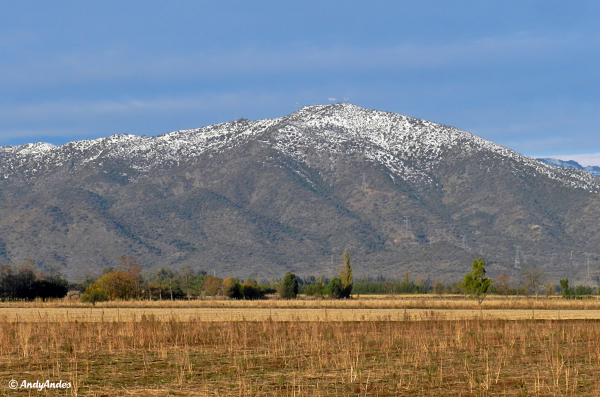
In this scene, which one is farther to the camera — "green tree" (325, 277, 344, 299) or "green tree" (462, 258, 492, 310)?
"green tree" (325, 277, 344, 299)

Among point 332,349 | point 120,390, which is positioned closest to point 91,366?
point 120,390

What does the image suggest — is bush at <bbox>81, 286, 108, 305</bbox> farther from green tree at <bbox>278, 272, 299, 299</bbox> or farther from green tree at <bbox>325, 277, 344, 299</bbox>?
green tree at <bbox>325, 277, 344, 299</bbox>

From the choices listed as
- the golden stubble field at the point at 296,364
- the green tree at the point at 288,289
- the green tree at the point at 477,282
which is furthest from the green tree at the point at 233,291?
the golden stubble field at the point at 296,364

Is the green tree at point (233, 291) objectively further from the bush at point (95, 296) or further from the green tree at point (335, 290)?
the bush at point (95, 296)

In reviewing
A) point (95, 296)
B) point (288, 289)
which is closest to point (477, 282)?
point (288, 289)

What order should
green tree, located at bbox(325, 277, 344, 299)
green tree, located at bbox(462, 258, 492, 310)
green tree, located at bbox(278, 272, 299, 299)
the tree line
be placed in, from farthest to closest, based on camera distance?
green tree, located at bbox(325, 277, 344, 299), green tree, located at bbox(278, 272, 299, 299), the tree line, green tree, located at bbox(462, 258, 492, 310)

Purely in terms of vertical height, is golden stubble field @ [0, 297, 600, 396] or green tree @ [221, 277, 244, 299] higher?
golden stubble field @ [0, 297, 600, 396]

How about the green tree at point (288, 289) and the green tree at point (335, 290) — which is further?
the green tree at point (335, 290)

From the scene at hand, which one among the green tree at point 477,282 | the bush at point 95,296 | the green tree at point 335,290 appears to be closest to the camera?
the bush at point 95,296

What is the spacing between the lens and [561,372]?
2117cm

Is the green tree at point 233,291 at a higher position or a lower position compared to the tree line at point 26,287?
lower

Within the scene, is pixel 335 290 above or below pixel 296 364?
below

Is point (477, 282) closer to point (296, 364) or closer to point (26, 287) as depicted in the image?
point (26, 287)

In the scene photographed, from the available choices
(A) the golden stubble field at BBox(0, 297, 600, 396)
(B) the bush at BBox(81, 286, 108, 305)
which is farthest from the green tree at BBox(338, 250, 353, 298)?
(A) the golden stubble field at BBox(0, 297, 600, 396)
